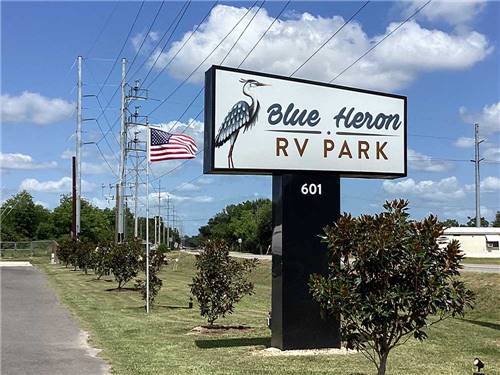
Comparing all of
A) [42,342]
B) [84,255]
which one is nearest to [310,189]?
[42,342]

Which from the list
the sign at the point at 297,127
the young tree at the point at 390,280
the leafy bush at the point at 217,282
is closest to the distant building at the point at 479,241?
the leafy bush at the point at 217,282

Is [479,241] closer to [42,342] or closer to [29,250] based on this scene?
[29,250]

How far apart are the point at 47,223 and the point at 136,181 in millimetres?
46199

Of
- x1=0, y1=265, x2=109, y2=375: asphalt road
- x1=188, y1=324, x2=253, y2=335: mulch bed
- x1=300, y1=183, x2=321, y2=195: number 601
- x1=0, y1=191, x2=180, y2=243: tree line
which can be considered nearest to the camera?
x1=0, y1=265, x2=109, y2=375: asphalt road

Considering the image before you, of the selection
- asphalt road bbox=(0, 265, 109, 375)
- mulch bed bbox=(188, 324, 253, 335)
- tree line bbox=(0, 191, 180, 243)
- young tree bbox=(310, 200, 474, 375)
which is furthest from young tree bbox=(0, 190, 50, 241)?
young tree bbox=(310, 200, 474, 375)

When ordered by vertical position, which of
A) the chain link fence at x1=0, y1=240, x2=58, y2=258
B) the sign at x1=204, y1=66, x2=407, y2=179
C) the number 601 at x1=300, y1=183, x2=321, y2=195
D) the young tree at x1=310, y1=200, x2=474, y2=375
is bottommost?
the chain link fence at x1=0, y1=240, x2=58, y2=258

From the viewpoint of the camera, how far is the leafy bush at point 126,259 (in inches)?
1008

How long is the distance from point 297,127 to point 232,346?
12.9ft

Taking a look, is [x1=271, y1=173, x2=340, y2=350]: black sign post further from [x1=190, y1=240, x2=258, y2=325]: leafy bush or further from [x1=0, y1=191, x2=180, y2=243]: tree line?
[x1=0, y1=191, x2=180, y2=243]: tree line

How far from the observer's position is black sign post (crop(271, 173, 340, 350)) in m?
10.8

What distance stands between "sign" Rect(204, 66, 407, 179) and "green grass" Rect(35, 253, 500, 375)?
301cm

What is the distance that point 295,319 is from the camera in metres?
10.8

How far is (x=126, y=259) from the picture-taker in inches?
1017

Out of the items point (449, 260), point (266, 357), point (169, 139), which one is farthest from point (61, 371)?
point (169, 139)
